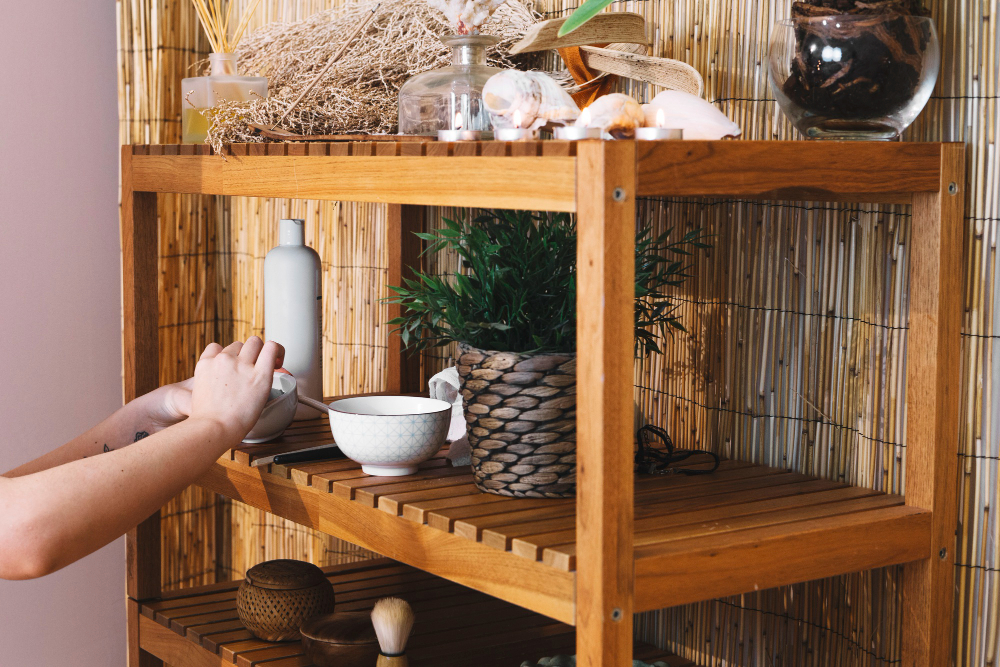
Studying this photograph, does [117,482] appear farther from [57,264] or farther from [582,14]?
[57,264]

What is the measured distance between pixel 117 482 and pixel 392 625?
0.36m

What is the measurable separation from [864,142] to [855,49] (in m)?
0.08

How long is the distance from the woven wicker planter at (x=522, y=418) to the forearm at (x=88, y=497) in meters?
0.30

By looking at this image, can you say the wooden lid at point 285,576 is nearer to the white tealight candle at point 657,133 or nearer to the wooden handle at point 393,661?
the wooden handle at point 393,661

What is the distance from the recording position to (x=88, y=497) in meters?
1.09

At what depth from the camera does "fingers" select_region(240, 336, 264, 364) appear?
1.30m

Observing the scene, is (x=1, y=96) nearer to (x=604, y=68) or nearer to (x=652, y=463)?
(x=604, y=68)

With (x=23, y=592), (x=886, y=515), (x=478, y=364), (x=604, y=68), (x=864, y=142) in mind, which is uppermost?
(x=604, y=68)

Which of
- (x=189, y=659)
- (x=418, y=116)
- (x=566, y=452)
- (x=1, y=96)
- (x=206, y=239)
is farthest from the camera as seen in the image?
(x=206, y=239)

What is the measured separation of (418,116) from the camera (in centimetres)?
120

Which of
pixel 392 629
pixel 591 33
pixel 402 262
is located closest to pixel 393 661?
pixel 392 629

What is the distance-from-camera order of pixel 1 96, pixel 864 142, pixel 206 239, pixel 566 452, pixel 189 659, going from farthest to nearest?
pixel 206 239 → pixel 1 96 → pixel 189 659 → pixel 566 452 → pixel 864 142

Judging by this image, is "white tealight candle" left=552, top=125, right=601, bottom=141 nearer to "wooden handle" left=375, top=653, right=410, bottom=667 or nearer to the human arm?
the human arm

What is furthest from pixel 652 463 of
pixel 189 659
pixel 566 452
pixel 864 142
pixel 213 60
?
pixel 213 60
